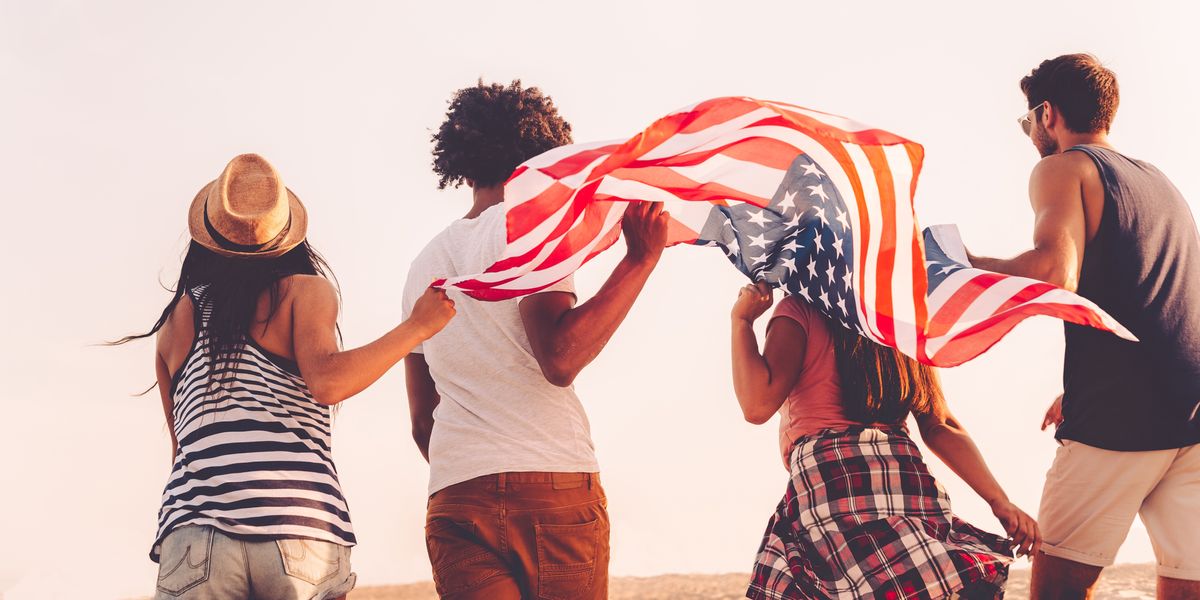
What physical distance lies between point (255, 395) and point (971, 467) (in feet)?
7.50

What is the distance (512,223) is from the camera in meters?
2.98

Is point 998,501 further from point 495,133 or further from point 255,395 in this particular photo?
point 255,395

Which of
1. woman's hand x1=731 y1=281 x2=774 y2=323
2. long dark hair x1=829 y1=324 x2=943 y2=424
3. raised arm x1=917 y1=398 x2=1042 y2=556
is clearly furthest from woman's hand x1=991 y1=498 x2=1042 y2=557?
woman's hand x1=731 y1=281 x2=774 y2=323

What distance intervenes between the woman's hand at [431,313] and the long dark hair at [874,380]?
4.47 feet

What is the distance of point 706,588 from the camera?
13094 millimetres

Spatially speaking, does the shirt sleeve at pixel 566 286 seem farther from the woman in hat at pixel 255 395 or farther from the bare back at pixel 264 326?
the bare back at pixel 264 326

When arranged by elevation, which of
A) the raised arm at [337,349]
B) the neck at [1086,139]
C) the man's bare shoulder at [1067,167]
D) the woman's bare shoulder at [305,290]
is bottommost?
the raised arm at [337,349]

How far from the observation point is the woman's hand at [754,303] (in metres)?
3.58

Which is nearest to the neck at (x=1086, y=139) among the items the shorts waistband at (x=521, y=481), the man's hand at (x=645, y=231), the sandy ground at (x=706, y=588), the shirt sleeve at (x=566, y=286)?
the man's hand at (x=645, y=231)

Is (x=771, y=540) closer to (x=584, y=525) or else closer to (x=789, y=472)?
(x=789, y=472)

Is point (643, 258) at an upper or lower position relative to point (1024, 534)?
upper

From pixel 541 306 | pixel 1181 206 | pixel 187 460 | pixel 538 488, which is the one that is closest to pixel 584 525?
pixel 538 488

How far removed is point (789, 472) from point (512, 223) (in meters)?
1.34

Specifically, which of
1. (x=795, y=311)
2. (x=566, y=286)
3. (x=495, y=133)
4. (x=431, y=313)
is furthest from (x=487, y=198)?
(x=795, y=311)
